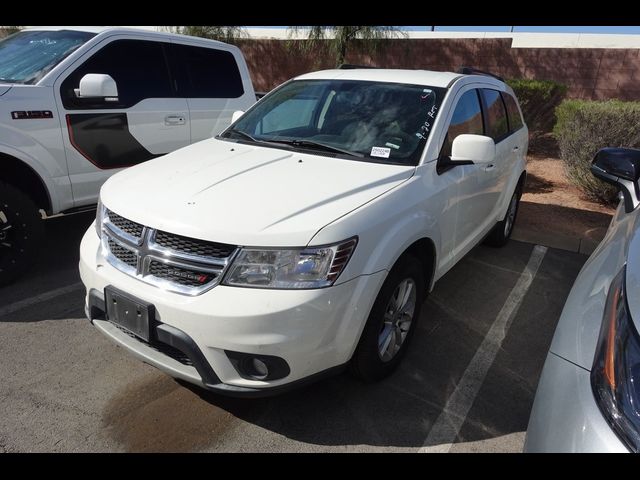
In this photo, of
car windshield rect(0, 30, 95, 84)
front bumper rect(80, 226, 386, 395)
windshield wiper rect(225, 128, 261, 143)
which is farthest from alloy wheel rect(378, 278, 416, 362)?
car windshield rect(0, 30, 95, 84)

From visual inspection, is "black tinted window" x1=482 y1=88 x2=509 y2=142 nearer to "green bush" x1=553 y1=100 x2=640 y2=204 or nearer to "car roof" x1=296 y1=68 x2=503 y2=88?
"car roof" x1=296 y1=68 x2=503 y2=88

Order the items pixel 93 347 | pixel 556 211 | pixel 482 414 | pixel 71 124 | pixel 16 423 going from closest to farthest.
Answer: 1. pixel 16 423
2. pixel 482 414
3. pixel 93 347
4. pixel 71 124
5. pixel 556 211

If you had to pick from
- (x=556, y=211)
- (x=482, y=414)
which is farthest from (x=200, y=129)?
(x=556, y=211)

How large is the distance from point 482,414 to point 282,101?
104 inches

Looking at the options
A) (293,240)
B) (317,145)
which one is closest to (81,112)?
(317,145)

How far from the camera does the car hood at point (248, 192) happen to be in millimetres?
2125

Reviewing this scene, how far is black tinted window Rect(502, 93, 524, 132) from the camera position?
4.66 meters

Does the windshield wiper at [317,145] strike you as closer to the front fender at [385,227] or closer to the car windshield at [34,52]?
the front fender at [385,227]

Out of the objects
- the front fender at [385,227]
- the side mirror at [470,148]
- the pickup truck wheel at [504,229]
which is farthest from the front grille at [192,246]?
the pickup truck wheel at [504,229]

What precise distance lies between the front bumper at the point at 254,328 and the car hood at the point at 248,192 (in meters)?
0.27

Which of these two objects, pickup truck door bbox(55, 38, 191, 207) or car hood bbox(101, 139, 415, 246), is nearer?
car hood bbox(101, 139, 415, 246)

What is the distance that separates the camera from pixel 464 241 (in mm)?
3559

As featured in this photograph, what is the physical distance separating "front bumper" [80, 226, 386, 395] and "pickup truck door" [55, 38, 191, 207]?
6.97 feet

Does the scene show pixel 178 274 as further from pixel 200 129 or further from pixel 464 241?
pixel 200 129
